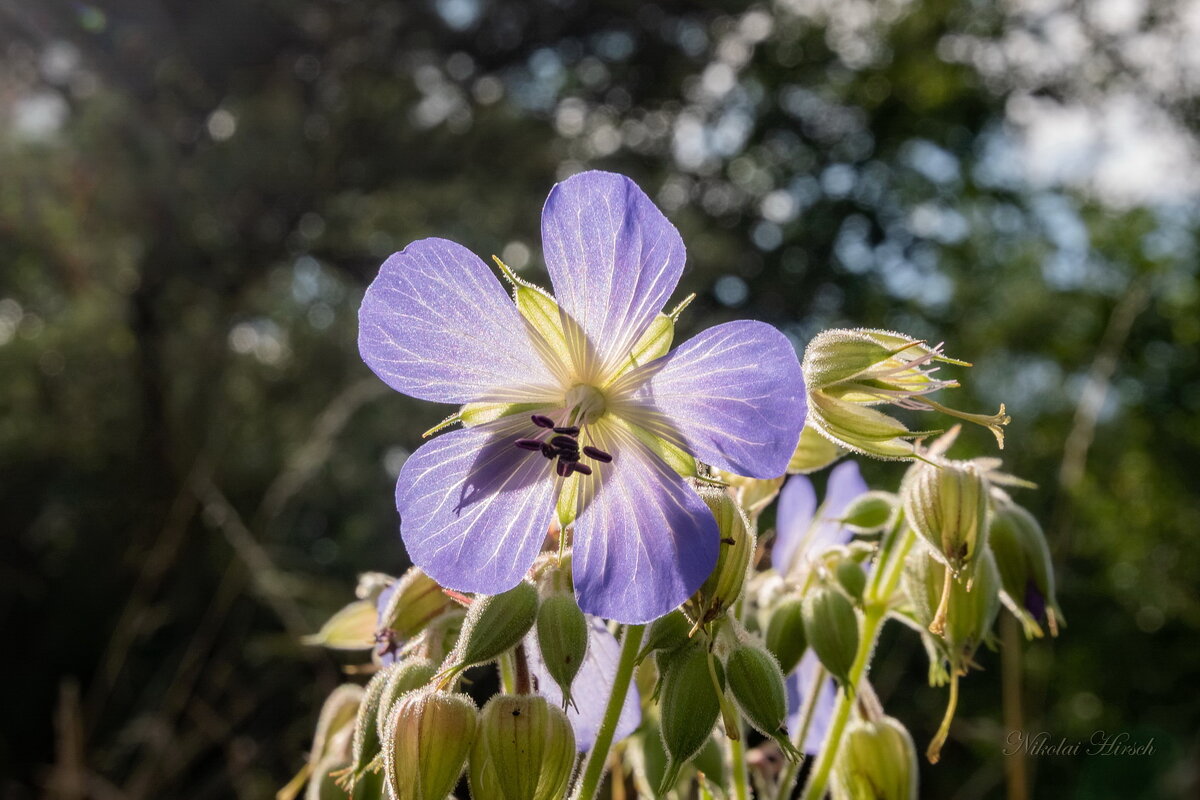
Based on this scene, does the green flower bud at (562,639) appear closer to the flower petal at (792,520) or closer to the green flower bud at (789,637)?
the green flower bud at (789,637)

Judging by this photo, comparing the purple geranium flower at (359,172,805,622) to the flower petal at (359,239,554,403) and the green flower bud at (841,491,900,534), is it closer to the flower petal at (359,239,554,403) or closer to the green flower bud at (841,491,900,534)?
the flower petal at (359,239,554,403)

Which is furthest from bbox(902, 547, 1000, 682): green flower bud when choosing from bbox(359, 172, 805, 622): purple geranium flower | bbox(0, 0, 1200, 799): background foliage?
bbox(0, 0, 1200, 799): background foliage

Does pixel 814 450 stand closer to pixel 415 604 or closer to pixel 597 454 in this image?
pixel 597 454

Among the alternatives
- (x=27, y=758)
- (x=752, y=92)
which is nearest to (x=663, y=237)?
(x=27, y=758)

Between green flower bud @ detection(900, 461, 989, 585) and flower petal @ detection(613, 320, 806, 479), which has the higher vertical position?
flower petal @ detection(613, 320, 806, 479)

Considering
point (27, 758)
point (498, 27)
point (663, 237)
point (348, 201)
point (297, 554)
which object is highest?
point (498, 27)

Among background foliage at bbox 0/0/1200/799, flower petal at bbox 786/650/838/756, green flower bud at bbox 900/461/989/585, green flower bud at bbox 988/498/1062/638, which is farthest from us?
background foliage at bbox 0/0/1200/799

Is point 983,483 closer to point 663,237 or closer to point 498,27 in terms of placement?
point 663,237
